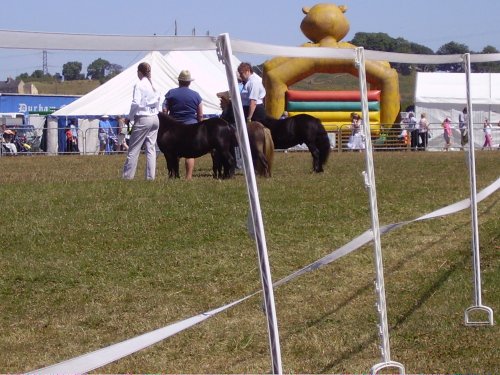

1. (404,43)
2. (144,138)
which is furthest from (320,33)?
(144,138)

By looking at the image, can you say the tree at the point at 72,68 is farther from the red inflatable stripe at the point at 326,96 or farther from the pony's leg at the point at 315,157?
the red inflatable stripe at the point at 326,96

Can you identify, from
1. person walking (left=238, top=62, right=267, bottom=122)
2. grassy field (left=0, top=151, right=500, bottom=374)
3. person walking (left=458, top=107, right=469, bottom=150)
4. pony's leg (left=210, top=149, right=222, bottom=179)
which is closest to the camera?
grassy field (left=0, top=151, right=500, bottom=374)

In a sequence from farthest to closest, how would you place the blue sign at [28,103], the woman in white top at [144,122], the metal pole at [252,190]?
1. the blue sign at [28,103]
2. the woman in white top at [144,122]
3. the metal pole at [252,190]

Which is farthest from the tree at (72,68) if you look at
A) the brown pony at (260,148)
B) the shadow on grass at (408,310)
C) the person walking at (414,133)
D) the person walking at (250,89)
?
the person walking at (414,133)

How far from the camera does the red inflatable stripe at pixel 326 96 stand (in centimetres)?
3412

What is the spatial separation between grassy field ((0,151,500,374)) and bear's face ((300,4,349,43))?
21886 millimetres

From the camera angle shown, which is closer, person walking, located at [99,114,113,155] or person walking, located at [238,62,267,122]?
person walking, located at [238,62,267,122]

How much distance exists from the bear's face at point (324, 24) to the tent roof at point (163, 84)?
337 cm

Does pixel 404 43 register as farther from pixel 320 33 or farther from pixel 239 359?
pixel 239 359

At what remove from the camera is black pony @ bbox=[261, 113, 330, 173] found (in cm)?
1716

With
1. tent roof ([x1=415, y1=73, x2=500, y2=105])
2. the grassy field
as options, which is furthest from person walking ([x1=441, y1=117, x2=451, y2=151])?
the grassy field

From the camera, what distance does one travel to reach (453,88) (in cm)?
3644

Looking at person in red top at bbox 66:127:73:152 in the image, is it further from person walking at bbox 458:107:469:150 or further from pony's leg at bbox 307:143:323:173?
pony's leg at bbox 307:143:323:173

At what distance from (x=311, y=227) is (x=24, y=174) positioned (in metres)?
9.46
